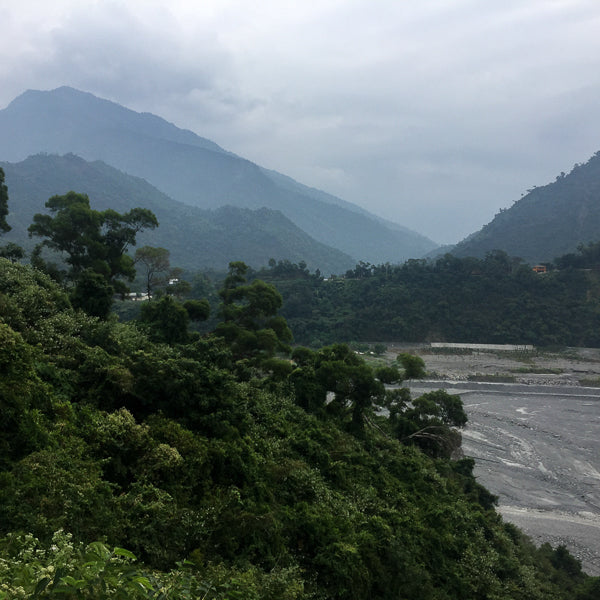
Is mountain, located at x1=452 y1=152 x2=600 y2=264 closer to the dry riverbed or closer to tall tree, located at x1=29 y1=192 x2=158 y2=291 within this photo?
the dry riverbed

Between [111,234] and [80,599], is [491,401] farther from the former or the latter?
[80,599]

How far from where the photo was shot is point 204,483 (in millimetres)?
6773

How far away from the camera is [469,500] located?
14898mm

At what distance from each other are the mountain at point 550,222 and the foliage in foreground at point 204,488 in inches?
3907

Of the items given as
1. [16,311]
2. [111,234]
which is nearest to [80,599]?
[16,311]

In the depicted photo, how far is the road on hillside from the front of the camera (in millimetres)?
19562

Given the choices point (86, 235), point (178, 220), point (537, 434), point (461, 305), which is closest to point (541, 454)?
point (537, 434)

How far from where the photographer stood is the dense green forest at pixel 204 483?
4.50 meters

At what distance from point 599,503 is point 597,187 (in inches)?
4934

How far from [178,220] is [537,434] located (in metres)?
137

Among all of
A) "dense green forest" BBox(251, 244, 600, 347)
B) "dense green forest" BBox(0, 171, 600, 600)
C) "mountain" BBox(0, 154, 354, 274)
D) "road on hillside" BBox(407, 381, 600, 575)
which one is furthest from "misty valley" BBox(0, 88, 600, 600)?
"mountain" BBox(0, 154, 354, 274)

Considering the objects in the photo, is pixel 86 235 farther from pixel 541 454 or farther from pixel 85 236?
pixel 541 454

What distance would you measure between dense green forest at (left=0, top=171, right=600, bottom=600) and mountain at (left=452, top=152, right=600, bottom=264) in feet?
323

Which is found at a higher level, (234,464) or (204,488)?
(234,464)
